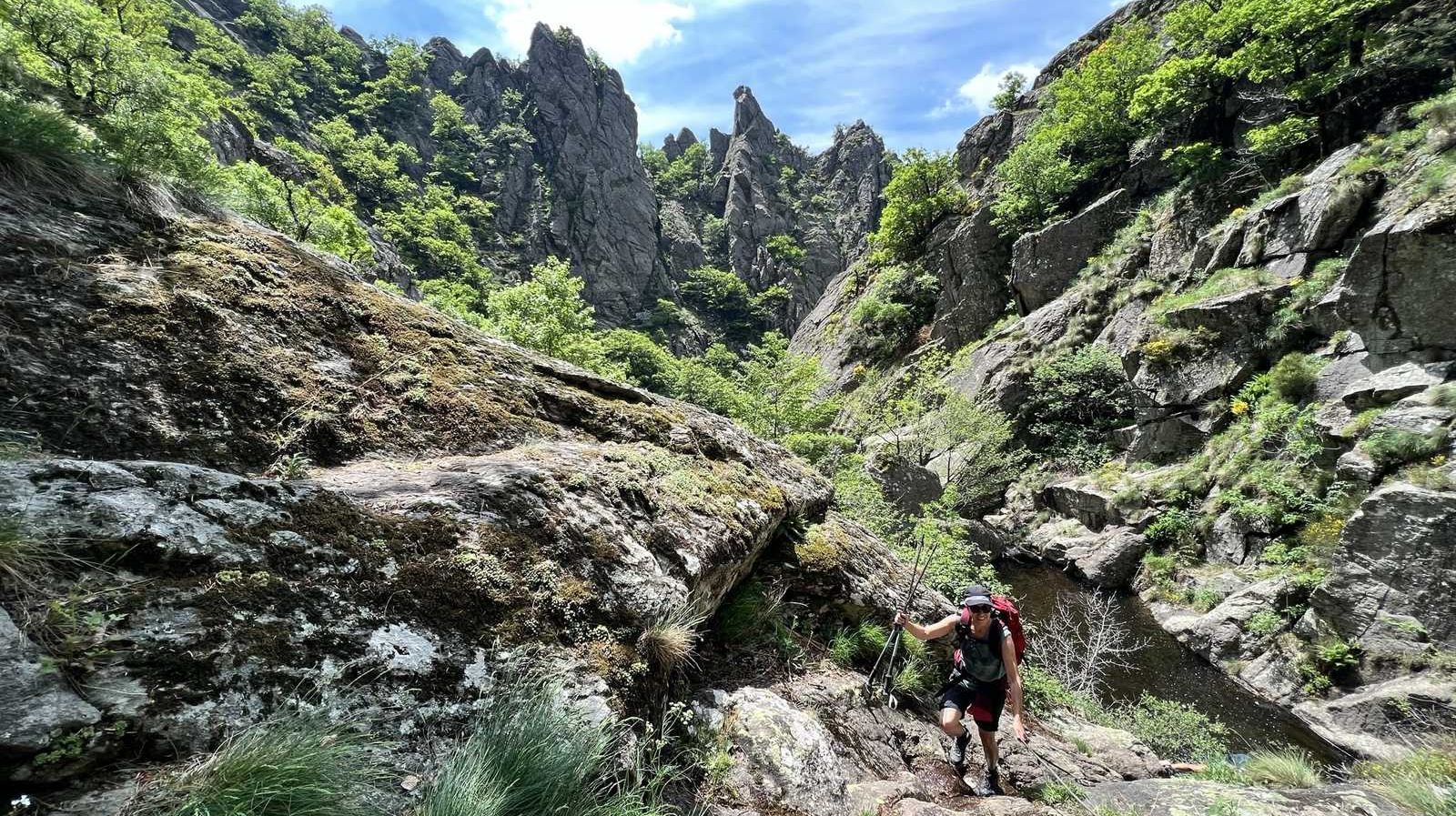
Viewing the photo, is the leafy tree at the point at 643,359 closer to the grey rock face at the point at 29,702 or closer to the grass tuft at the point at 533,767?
the grass tuft at the point at 533,767

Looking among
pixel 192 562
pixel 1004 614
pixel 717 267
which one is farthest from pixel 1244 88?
pixel 717 267

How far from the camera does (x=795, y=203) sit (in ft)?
265

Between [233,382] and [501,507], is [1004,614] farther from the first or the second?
[233,382]

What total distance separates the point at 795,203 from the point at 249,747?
86210 mm

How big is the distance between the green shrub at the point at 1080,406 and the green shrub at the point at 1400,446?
32.3ft

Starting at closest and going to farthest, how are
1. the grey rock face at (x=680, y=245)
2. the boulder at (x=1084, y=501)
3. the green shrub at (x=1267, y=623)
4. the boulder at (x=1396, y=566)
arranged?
the boulder at (x=1396, y=566)
the green shrub at (x=1267, y=623)
the boulder at (x=1084, y=501)
the grey rock face at (x=680, y=245)

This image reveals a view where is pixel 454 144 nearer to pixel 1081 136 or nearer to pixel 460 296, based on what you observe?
pixel 460 296

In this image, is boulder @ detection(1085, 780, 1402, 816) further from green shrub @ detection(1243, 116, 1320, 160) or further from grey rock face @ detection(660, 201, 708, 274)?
grey rock face @ detection(660, 201, 708, 274)

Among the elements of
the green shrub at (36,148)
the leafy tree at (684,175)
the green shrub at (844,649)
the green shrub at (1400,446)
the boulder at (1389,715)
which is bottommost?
the boulder at (1389,715)

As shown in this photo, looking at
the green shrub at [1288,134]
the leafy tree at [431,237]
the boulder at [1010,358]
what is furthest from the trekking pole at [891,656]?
the leafy tree at [431,237]

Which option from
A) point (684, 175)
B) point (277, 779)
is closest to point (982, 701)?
point (277, 779)

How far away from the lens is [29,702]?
139 centimetres

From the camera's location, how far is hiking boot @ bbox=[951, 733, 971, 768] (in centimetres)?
488

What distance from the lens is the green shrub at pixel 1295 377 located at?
51.5 ft
